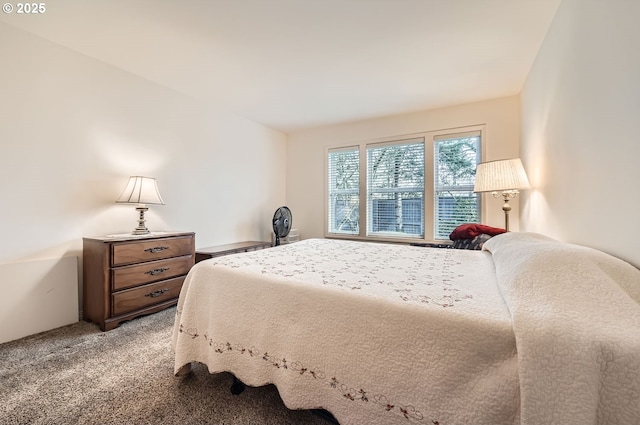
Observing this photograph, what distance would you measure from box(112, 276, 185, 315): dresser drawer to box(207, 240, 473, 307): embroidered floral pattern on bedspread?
50.9 inches

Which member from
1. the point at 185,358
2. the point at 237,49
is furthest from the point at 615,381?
the point at 237,49

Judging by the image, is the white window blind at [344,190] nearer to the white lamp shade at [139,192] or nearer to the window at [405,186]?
the window at [405,186]

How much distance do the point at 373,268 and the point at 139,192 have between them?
2284 mm

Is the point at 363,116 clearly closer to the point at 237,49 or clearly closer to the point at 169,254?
the point at 237,49

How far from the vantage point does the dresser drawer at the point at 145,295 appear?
7.06ft

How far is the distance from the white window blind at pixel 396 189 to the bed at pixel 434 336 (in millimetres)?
2221

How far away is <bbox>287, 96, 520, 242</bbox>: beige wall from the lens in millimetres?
3076

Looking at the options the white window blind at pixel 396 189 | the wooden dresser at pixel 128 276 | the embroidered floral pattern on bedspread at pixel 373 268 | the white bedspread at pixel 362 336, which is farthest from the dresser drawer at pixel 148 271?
the white window blind at pixel 396 189

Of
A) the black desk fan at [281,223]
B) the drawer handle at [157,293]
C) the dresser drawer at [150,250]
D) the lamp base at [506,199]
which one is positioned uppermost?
the lamp base at [506,199]

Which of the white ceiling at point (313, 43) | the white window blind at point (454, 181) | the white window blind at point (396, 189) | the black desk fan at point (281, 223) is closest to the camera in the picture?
the white ceiling at point (313, 43)

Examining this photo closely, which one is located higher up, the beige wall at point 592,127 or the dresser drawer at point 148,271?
the beige wall at point 592,127

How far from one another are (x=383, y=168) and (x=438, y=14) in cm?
223

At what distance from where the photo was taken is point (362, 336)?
907 millimetres

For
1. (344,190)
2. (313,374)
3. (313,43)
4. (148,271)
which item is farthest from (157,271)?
(344,190)
